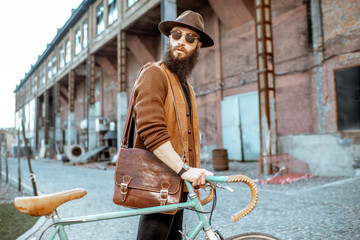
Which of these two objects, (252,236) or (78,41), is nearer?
(252,236)

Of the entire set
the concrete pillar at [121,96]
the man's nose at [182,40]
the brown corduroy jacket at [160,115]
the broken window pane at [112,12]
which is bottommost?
the brown corduroy jacket at [160,115]

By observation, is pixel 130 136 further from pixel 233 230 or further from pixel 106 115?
pixel 106 115

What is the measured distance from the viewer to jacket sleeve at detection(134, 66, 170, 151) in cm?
147

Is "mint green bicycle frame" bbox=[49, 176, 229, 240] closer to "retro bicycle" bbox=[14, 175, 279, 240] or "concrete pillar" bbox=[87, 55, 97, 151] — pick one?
"retro bicycle" bbox=[14, 175, 279, 240]

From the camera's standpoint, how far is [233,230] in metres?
3.60

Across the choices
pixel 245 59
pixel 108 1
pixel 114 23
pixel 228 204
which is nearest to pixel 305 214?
pixel 228 204

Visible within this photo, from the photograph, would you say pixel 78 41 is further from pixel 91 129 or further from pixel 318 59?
pixel 318 59

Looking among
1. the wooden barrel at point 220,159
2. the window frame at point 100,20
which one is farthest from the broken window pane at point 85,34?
the wooden barrel at point 220,159

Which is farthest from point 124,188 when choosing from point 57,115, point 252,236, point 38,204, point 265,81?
point 57,115

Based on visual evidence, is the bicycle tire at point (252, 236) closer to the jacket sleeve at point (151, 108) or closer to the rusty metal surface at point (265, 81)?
the jacket sleeve at point (151, 108)

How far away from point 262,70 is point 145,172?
8.44 meters

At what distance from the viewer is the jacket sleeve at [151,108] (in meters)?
1.47

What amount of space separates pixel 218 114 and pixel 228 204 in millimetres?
11071

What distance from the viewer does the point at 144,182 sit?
4.99ft
